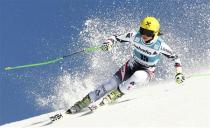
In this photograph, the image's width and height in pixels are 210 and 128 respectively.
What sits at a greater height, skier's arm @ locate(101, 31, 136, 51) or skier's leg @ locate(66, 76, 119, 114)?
skier's arm @ locate(101, 31, 136, 51)

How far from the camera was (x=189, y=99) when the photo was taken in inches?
373

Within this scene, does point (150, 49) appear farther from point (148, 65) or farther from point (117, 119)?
point (117, 119)

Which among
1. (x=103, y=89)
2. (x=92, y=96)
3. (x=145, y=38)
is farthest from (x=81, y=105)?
(x=145, y=38)

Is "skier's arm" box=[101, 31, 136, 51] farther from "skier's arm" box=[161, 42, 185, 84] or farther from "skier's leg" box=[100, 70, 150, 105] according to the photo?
"skier's leg" box=[100, 70, 150, 105]

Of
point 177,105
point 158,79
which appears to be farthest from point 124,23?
point 177,105

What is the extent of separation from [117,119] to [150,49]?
1836mm

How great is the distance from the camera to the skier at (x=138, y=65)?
398 inches

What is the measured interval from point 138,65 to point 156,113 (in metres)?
1.80

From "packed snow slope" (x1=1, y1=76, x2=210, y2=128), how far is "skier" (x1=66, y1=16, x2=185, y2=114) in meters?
0.24

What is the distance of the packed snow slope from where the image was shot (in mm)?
8398

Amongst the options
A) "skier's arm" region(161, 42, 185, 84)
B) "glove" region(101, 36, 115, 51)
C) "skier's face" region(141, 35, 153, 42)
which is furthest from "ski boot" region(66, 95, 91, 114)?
"skier's arm" region(161, 42, 185, 84)

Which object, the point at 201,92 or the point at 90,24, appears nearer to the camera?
the point at 201,92

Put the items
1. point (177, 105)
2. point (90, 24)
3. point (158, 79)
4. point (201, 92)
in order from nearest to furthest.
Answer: point (177, 105), point (201, 92), point (158, 79), point (90, 24)

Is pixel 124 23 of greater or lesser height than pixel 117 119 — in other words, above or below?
above
